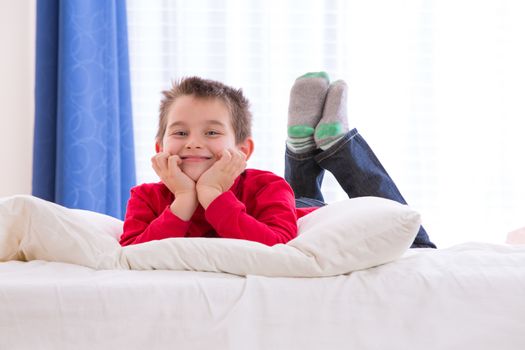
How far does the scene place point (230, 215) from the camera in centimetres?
133

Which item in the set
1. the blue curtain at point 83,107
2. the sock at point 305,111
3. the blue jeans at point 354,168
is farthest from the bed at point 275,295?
the blue curtain at point 83,107

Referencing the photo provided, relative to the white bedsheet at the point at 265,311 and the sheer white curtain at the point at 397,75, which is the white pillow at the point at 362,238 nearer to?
the white bedsheet at the point at 265,311

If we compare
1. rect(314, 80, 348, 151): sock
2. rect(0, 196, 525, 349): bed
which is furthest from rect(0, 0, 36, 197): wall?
rect(0, 196, 525, 349): bed

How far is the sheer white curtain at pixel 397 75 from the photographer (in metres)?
3.17

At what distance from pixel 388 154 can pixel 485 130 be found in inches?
20.2

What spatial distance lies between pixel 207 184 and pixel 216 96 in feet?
0.79

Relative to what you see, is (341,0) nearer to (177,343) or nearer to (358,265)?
(358,265)

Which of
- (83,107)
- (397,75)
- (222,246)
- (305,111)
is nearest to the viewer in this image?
(222,246)

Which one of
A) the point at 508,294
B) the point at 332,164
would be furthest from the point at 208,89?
the point at 508,294

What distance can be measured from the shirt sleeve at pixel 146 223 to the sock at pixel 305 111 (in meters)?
0.68

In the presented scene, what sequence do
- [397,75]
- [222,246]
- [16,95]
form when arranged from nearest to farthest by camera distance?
[222,246] → [16,95] → [397,75]

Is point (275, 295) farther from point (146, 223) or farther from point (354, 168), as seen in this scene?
point (354, 168)

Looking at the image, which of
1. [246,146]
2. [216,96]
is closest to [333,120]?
[246,146]

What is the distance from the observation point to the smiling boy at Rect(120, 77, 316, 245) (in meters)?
1.35
